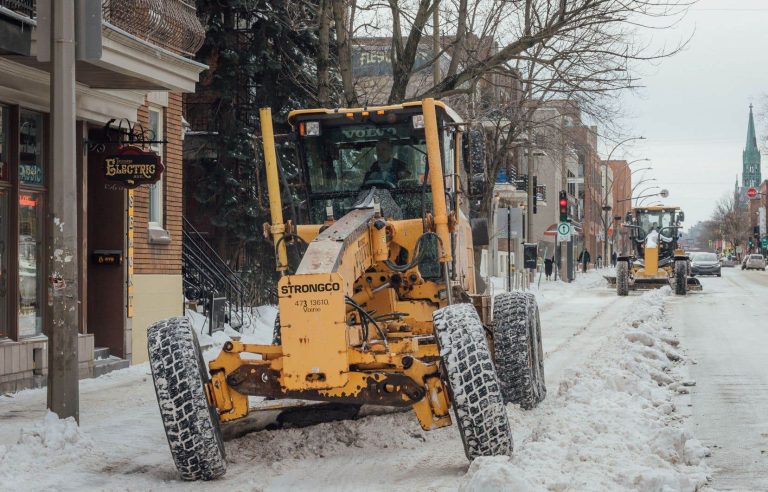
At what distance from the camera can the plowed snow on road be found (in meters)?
6.79

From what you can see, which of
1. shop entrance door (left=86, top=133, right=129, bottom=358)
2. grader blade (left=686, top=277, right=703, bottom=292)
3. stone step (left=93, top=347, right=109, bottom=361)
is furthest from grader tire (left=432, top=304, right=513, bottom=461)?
grader blade (left=686, top=277, right=703, bottom=292)

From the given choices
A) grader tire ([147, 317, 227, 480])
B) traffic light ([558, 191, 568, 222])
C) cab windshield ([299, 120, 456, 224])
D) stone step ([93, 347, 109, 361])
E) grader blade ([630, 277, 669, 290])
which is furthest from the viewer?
traffic light ([558, 191, 568, 222])

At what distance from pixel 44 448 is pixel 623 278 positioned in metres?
28.9

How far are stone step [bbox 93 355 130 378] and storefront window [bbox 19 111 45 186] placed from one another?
99.7 inches

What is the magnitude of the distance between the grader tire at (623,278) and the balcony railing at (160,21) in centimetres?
2112

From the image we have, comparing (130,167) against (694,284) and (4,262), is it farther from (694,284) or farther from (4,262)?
(694,284)

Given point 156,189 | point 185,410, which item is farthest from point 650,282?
point 185,410

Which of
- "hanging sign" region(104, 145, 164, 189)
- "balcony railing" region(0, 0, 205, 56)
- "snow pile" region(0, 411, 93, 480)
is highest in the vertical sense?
"balcony railing" region(0, 0, 205, 56)

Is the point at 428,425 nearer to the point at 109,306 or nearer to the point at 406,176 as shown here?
the point at 406,176

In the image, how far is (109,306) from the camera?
15.8 metres

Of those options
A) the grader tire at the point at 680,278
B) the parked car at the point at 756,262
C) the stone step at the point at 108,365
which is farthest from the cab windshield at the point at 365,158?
the parked car at the point at 756,262

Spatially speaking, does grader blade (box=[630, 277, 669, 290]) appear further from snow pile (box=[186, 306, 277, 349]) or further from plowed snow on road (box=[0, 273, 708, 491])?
plowed snow on road (box=[0, 273, 708, 491])

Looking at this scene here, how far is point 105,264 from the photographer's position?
51.9ft

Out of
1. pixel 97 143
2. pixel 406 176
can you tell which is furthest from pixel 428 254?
pixel 97 143
